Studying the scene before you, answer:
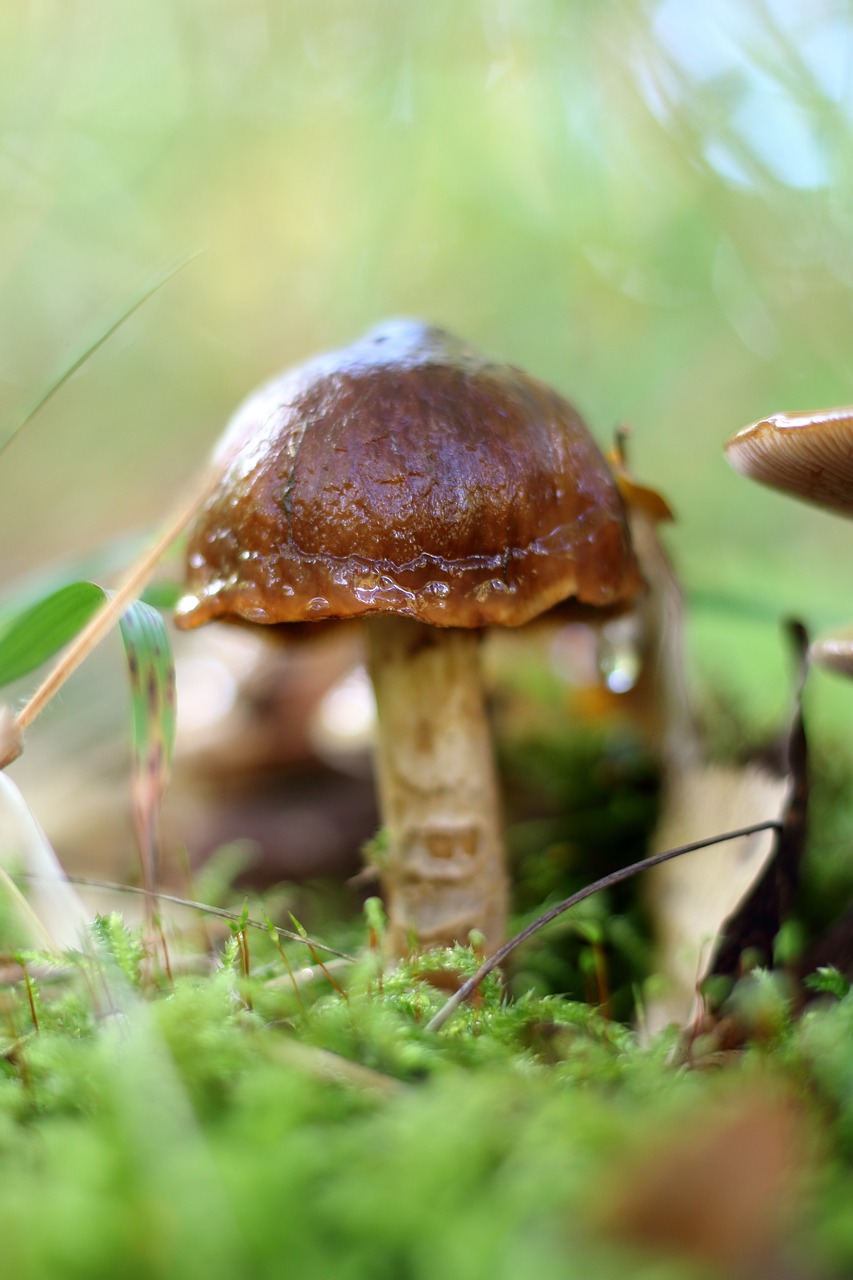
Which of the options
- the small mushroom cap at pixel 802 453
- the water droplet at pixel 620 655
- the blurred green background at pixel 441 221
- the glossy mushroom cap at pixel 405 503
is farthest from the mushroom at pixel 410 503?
the blurred green background at pixel 441 221

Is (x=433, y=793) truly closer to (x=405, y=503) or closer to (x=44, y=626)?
(x=405, y=503)

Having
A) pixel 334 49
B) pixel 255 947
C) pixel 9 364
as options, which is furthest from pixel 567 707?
pixel 9 364

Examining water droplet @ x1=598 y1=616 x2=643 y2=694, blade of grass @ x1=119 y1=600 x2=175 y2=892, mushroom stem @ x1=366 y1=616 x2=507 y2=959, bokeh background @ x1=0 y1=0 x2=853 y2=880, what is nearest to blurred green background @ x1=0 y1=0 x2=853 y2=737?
bokeh background @ x1=0 y1=0 x2=853 y2=880

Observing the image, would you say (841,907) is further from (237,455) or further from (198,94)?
(198,94)

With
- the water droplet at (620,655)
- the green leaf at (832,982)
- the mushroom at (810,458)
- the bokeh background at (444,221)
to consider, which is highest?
the bokeh background at (444,221)

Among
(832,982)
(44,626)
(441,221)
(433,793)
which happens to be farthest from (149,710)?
(441,221)

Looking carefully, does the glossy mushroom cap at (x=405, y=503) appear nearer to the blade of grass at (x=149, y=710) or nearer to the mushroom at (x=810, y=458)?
the blade of grass at (x=149, y=710)
